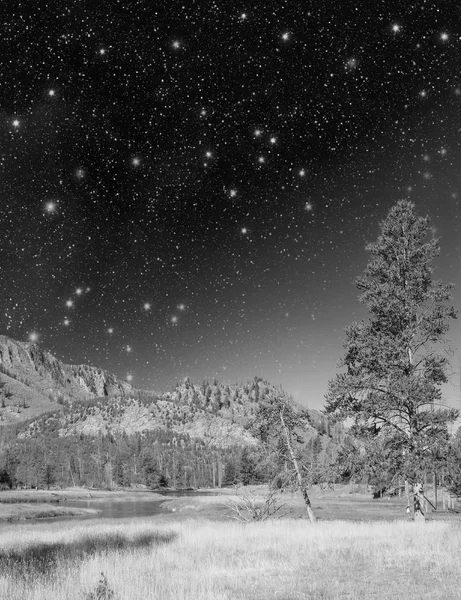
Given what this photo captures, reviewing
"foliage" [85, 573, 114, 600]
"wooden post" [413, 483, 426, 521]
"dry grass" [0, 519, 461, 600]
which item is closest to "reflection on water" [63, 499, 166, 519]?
"dry grass" [0, 519, 461, 600]

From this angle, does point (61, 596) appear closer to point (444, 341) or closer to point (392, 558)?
point (392, 558)

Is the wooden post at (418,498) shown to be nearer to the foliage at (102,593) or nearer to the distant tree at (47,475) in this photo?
the foliage at (102,593)

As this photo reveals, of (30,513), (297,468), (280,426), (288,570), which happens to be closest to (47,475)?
(30,513)

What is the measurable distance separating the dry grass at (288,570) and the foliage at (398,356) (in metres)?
3.37

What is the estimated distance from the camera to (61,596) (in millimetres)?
9688

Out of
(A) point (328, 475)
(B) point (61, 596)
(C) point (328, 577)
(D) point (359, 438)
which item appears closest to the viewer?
(B) point (61, 596)

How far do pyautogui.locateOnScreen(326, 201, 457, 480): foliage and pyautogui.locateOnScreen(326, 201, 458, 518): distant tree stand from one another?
4 centimetres

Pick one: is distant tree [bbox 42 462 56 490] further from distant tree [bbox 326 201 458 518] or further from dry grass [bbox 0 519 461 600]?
distant tree [bbox 326 201 458 518]

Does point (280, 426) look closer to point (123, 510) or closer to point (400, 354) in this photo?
point (400, 354)

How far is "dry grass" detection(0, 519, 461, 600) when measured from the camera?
360 inches

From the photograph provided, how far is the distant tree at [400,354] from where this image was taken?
17.4m

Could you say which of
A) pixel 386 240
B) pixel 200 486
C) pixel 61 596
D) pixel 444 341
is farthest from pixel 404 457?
pixel 200 486

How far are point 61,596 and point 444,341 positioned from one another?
16.8m

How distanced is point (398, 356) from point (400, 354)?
10.3 inches
